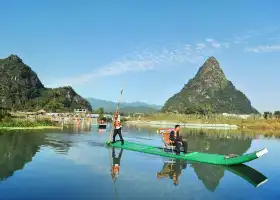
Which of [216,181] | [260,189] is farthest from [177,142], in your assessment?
[260,189]

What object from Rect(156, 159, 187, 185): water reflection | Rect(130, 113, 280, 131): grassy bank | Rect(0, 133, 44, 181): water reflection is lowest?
Rect(156, 159, 187, 185): water reflection

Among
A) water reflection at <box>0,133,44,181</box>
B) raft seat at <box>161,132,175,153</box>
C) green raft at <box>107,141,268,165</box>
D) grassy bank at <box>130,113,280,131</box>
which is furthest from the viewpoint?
grassy bank at <box>130,113,280,131</box>

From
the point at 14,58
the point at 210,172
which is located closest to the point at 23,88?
the point at 14,58

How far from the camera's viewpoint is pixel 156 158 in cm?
1580

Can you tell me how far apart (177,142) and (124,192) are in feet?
Answer: 24.4

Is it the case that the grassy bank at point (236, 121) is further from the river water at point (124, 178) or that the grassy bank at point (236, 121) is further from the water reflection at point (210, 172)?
the river water at point (124, 178)

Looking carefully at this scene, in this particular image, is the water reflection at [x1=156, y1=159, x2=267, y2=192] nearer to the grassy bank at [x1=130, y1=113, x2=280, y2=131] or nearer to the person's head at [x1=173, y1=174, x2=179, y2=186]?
the person's head at [x1=173, y1=174, x2=179, y2=186]

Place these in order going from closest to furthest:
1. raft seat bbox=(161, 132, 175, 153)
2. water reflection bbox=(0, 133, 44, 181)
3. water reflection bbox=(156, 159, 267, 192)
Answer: water reflection bbox=(156, 159, 267, 192)
water reflection bbox=(0, 133, 44, 181)
raft seat bbox=(161, 132, 175, 153)

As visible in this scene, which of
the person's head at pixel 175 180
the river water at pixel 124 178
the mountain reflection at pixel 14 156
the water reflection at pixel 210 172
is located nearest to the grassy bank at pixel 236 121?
the water reflection at pixel 210 172

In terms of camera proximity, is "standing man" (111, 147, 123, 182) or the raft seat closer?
"standing man" (111, 147, 123, 182)

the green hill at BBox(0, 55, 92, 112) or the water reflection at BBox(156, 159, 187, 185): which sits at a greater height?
the green hill at BBox(0, 55, 92, 112)

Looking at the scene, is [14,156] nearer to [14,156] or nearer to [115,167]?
[14,156]

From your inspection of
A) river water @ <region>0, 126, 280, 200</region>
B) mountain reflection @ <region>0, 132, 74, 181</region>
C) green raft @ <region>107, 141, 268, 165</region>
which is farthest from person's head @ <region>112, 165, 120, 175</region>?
green raft @ <region>107, 141, 268, 165</region>

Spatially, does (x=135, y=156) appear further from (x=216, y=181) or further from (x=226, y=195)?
(x=226, y=195)
